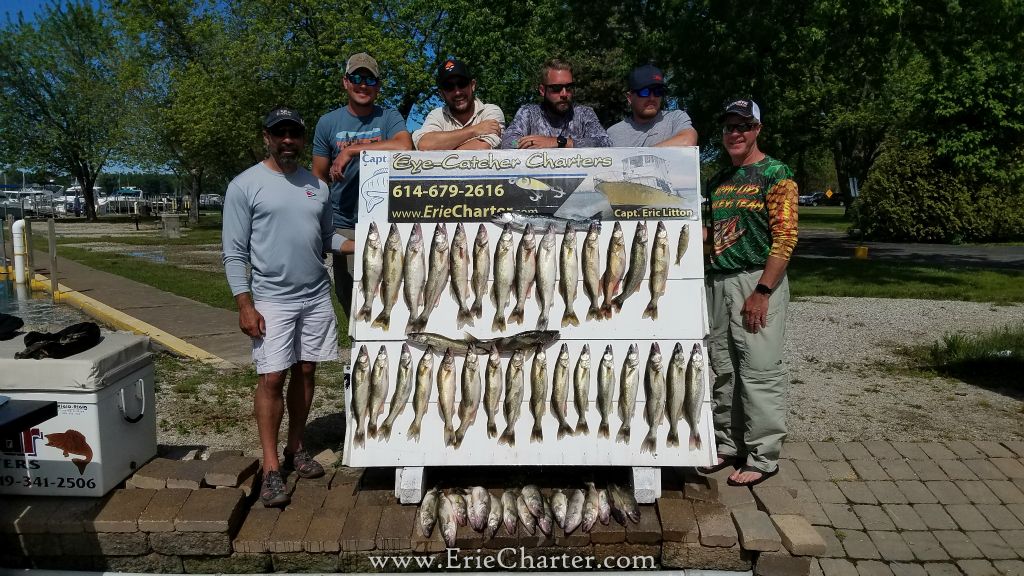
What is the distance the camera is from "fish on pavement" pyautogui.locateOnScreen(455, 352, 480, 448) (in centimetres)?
389

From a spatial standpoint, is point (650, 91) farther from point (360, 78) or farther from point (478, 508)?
point (478, 508)

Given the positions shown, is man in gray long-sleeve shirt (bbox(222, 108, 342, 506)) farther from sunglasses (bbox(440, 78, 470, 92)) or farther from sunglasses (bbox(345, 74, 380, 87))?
sunglasses (bbox(440, 78, 470, 92))

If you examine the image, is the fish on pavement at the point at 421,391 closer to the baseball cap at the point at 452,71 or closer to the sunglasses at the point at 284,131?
the sunglasses at the point at 284,131

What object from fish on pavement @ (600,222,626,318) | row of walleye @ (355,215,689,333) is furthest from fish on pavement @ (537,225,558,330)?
fish on pavement @ (600,222,626,318)

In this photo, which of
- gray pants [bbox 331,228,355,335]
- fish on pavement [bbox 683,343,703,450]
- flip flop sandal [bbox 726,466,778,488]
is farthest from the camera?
gray pants [bbox 331,228,355,335]

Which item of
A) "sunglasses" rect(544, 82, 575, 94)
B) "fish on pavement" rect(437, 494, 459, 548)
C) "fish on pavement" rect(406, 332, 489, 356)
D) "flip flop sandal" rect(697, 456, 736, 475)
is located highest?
"sunglasses" rect(544, 82, 575, 94)

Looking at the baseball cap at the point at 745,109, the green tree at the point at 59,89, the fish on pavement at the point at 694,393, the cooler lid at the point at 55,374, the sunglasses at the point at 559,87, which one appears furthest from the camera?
the green tree at the point at 59,89

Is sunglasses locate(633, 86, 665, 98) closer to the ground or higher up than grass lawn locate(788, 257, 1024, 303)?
higher up

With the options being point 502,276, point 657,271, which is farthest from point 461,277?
point 657,271

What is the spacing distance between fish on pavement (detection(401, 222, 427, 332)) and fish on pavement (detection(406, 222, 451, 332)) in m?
0.03

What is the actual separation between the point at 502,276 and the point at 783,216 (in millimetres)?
1624

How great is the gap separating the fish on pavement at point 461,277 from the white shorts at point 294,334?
0.84 metres

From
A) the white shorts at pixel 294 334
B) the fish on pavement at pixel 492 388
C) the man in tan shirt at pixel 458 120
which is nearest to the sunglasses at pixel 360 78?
the man in tan shirt at pixel 458 120

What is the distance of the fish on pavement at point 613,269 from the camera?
3916mm
